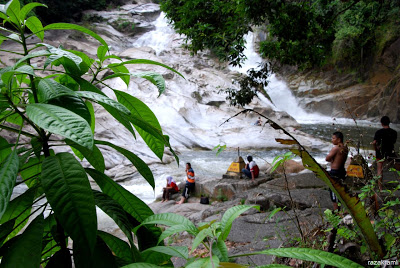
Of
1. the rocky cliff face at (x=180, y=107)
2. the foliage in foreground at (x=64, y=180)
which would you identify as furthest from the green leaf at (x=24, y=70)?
the rocky cliff face at (x=180, y=107)

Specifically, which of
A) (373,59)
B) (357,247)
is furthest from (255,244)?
(373,59)

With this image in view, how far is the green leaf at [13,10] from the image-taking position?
81 centimetres

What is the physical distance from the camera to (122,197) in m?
0.84

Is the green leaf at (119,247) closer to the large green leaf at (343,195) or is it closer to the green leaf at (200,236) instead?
the green leaf at (200,236)

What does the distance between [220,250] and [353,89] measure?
21639 millimetres

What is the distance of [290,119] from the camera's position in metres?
16.5

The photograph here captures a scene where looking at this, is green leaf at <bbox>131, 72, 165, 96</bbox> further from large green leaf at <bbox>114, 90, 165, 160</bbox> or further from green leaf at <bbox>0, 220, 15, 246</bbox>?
green leaf at <bbox>0, 220, 15, 246</bbox>

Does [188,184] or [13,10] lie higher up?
[13,10]

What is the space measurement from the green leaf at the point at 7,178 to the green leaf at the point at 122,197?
0.76ft

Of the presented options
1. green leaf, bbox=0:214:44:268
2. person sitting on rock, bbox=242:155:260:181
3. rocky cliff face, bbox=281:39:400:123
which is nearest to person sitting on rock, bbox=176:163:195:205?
person sitting on rock, bbox=242:155:260:181

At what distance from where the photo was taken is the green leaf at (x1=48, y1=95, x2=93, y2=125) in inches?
27.2

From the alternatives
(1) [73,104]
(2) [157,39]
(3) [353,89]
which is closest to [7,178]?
(1) [73,104]

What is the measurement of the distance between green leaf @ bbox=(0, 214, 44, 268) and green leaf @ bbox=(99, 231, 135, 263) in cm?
17

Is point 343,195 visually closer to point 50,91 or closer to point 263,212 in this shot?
point 50,91
